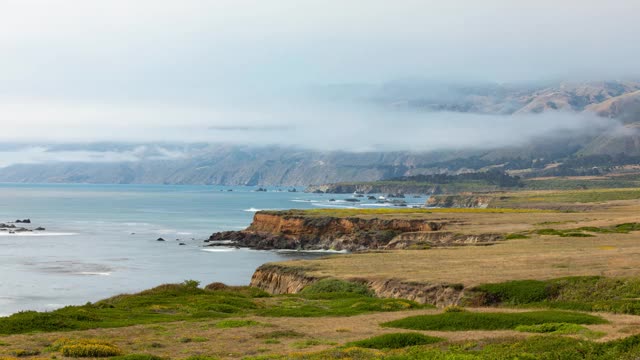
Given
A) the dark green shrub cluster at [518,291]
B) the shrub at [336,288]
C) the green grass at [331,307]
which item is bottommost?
the shrub at [336,288]

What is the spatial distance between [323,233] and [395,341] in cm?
10493

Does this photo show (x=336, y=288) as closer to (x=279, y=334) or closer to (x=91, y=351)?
(x=279, y=334)

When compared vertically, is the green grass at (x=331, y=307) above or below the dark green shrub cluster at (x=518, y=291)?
above

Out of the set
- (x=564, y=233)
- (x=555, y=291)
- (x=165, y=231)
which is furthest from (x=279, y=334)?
(x=165, y=231)

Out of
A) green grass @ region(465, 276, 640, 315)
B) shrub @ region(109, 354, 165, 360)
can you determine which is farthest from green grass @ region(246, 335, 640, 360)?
green grass @ region(465, 276, 640, 315)

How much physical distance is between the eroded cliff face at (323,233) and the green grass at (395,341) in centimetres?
9153

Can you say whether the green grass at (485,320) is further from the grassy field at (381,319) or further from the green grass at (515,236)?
the green grass at (515,236)

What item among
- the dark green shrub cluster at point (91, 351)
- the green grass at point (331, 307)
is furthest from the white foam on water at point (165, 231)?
the dark green shrub cluster at point (91, 351)

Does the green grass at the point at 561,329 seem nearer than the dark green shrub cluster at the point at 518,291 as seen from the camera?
Yes

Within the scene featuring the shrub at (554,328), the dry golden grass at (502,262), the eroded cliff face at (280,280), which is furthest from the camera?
the eroded cliff face at (280,280)

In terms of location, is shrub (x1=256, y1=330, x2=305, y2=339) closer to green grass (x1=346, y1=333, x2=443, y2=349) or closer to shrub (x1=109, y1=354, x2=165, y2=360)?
green grass (x1=346, y1=333, x2=443, y2=349)

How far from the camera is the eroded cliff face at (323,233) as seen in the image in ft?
404

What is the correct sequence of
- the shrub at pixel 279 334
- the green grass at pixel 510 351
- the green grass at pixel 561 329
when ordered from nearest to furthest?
1. the green grass at pixel 510 351
2. the green grass at pixel 561 329
3. the shrub at pixel 279 334

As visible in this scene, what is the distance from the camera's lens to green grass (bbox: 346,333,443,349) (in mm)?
26062
